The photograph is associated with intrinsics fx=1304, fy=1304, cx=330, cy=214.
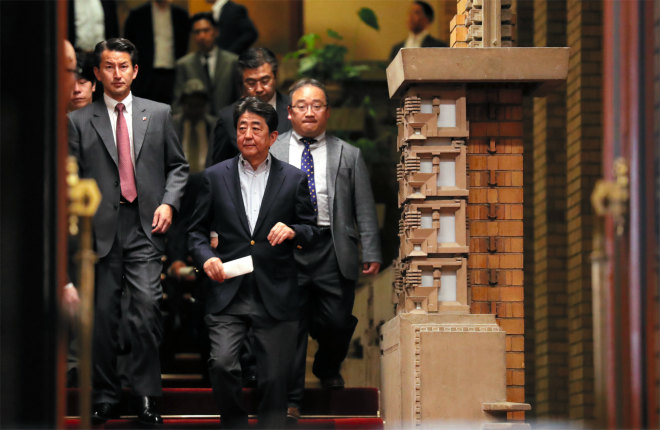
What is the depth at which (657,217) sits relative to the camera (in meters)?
5.09

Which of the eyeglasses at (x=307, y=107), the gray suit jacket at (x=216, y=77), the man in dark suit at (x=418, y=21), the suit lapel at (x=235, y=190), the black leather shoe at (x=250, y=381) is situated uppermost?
the man in dark suit at (x=418, y=21)

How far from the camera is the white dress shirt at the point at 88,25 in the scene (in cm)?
1030

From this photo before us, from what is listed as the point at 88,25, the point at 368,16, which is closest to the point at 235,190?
the point at 88,25

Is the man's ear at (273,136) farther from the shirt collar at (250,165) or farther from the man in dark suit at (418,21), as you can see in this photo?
the man in dark suit at (418,21)

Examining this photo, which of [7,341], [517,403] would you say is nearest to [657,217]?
[517,403]

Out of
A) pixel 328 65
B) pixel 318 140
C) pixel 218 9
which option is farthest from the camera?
pixel 328 65

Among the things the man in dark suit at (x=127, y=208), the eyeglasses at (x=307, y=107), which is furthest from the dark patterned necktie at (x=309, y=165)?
the man in dark suit at (x=127, y=208)

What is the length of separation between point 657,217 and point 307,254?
3.08 metres

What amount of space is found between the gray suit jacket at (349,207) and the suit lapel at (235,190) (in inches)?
24.5

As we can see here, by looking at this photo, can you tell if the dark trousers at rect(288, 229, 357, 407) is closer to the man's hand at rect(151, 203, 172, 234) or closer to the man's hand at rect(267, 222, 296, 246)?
the man's hand at rect(267, 222, 296, 246)

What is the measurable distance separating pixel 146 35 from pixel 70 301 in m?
6.15

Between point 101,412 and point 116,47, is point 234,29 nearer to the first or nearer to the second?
point 116,47

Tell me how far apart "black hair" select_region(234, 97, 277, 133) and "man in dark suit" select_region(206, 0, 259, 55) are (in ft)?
14.2

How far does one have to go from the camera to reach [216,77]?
35.3 feet
